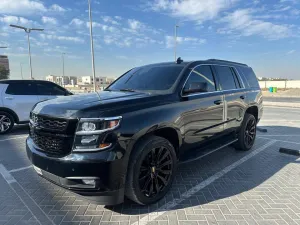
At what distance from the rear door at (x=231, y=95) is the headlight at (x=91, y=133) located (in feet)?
9.38

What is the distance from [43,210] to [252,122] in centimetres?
495

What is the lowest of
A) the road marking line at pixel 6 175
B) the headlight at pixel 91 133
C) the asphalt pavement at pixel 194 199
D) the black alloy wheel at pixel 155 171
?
the asphalt pavement at pixel 194 199

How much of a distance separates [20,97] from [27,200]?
222 inches

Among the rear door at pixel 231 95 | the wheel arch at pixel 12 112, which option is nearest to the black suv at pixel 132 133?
the rear door at pixel 231 95

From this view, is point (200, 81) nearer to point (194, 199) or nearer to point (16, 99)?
point (194, 199)

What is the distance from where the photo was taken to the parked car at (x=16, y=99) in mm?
7824

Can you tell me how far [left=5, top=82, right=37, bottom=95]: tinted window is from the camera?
7.97 meters

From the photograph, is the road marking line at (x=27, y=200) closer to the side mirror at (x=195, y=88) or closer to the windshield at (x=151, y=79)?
the windshield at (x=151, y=79)

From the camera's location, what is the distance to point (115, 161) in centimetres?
270

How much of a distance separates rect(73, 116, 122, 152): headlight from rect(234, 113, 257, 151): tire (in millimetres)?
3826

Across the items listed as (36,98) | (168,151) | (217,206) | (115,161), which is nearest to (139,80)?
(168,151)

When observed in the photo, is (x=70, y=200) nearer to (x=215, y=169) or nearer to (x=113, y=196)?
(x=113, y=196)

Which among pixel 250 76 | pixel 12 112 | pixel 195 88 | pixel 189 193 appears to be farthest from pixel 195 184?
pixel 12 112

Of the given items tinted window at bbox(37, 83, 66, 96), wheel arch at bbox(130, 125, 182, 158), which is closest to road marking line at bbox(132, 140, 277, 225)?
wheel arch at bbox(130, 125, 182, 158)
